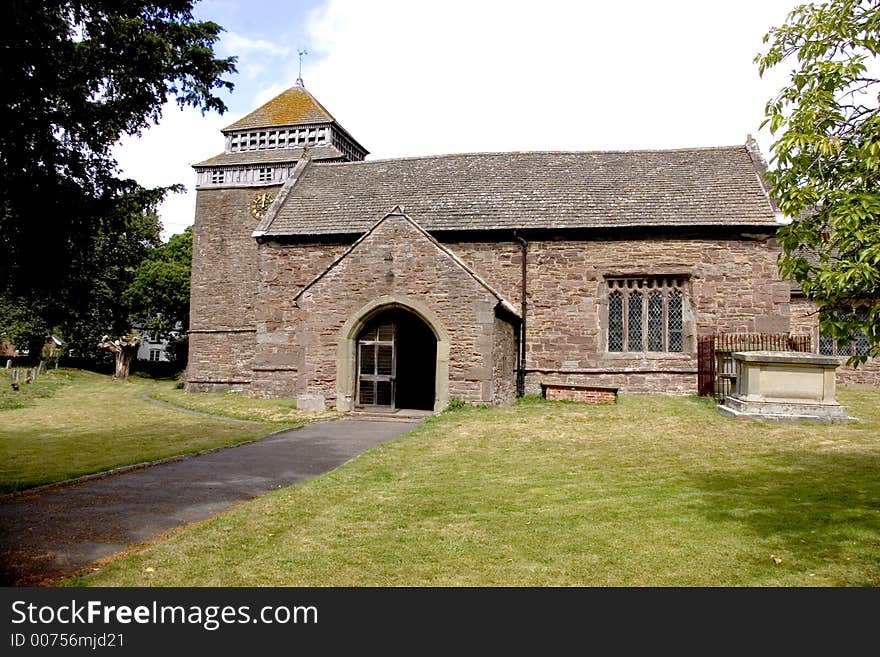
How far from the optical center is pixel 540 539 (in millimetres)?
6234

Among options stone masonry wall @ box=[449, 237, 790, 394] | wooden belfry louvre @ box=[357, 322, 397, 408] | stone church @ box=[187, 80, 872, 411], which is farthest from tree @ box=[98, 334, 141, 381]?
stone masonry wall @ box=[449, 237, 790, 394]

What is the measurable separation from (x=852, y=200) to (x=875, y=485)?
4958mm

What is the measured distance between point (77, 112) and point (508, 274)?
15.0 m

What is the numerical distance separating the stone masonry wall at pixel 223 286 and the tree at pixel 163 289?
48.4ft

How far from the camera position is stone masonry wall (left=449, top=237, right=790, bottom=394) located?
2067 cm

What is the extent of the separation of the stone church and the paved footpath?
215 inches

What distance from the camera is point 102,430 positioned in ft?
52.4

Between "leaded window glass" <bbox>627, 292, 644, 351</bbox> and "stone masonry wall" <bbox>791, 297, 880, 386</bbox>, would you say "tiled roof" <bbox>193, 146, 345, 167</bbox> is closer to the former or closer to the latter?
"leaded window glass" <bbox>627, 292, 644, 351</bbox>

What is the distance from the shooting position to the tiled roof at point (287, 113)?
3297cm

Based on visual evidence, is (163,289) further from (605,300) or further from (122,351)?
(605,300)

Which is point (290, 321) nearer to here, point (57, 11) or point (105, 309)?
point (57, 11)

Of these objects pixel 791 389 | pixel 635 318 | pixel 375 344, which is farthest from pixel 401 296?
pixel 791 389
